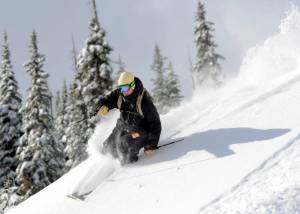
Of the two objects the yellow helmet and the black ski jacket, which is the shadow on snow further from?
the yellow helmet

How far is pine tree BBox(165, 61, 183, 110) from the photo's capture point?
160ft

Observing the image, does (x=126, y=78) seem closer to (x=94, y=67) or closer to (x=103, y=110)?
(x=103, y=110)

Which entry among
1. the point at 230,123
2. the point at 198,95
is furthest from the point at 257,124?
the point at 198,95

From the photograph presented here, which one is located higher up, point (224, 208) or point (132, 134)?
point (132, 134)

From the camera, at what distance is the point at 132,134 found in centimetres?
786

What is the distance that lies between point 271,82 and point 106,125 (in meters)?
4.32

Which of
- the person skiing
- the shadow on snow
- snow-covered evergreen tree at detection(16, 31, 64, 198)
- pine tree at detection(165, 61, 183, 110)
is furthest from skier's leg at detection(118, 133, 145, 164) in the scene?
pine tree at detection(165, 61, 183, 110)

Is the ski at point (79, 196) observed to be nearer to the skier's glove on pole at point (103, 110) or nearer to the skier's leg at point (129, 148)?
the skier's leg at point (129, 148)

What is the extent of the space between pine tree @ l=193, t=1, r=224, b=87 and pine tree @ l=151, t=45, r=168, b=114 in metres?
8.22

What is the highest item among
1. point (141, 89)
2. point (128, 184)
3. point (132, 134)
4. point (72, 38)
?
point (72, 38)

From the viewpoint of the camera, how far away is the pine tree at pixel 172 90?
160 feet

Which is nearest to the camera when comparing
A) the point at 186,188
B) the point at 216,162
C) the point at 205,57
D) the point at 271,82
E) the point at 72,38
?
the point at 186,188

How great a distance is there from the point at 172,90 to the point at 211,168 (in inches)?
1696

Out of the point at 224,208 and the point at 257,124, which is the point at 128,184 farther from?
the point at 257,124
